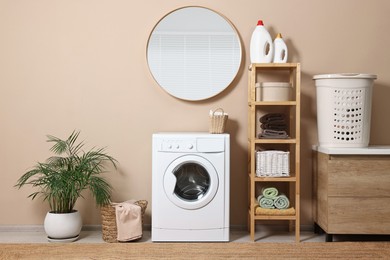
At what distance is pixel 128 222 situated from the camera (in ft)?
12.5

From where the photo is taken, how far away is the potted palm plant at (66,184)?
3820mm

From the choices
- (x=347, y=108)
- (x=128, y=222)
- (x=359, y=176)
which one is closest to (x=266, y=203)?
(x=359, y=176)

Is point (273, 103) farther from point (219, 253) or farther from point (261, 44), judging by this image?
point (219, 253)

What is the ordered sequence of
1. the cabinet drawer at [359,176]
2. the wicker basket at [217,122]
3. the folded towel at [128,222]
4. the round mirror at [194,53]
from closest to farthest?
the cabinet drawer at [359,176] < the folded towel at [128,222] < the wicker basket at [217,122] < the round mirror at [194,53]

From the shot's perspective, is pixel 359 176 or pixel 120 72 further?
pixel 120 72

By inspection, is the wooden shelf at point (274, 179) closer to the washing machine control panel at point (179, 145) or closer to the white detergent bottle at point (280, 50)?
the washing machine control panel at point (179, 145)

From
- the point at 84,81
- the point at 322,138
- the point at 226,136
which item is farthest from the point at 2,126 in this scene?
the point at 322,138

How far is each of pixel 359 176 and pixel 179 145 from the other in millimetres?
1227

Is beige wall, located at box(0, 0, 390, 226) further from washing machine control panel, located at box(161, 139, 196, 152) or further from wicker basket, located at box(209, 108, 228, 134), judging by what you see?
washing machine control panel, located at box(161, 139, 196, 152)

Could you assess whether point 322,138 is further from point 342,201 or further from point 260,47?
point 260,47

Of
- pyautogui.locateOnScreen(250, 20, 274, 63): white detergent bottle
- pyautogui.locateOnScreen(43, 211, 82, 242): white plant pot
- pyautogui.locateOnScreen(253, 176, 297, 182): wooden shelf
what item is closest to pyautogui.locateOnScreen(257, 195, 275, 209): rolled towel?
pyautogui.locateOnScreen(253, 176, 297, 182): wooden shelf

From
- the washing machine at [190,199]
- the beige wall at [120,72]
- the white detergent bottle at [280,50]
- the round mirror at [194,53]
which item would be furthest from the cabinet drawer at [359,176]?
the round mirror at [194,53]

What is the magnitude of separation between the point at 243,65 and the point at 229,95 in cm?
25

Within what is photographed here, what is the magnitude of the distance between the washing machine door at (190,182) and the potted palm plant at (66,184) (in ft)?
1.62
